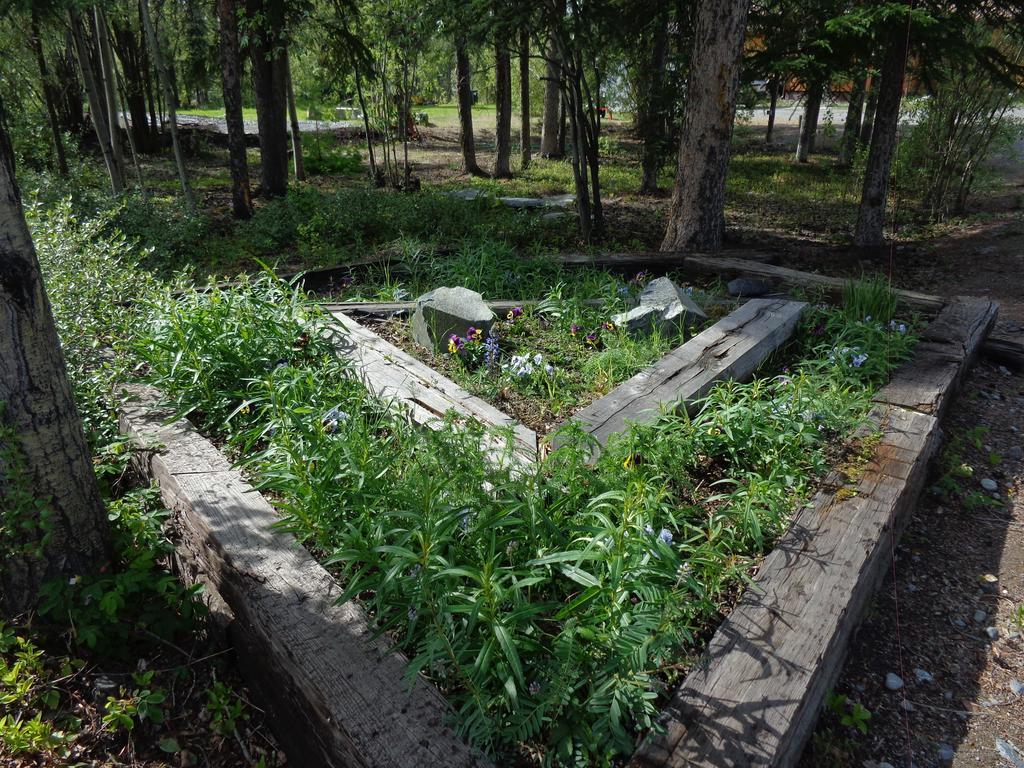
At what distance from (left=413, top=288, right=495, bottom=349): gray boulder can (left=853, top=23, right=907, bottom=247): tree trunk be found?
5332 mm

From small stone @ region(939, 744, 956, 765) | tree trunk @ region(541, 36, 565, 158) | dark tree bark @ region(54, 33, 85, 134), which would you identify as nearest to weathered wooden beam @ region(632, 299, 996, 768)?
small stone @ region(939, 744, 956, 765)

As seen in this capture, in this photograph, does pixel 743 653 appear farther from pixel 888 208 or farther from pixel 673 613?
pixel 888 208

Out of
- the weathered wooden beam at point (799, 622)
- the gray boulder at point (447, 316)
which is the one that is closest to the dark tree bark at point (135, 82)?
the gray boulder at point (447, 316)

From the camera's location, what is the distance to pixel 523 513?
8.58ft

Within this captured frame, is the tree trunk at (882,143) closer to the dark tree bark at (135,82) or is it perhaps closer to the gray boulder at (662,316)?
A: the gray boulder at (662,316)

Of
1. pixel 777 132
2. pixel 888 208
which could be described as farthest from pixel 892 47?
pixel 777 132

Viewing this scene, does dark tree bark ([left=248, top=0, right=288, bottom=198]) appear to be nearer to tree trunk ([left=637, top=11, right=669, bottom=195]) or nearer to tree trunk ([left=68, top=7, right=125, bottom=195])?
tree trunk ([left=68, top=7, right=125, bottom=195])

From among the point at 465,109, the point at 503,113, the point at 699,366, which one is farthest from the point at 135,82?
the point at 699,366

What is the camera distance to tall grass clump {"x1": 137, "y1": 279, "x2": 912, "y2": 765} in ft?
6.64

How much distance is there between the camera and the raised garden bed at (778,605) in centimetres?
194

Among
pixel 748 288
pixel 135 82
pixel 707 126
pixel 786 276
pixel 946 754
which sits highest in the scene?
pixel 135 82

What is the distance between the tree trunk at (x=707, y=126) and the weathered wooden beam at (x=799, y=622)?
13.4 feet

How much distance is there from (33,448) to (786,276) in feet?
18.4

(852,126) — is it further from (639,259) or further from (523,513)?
(523,513)
